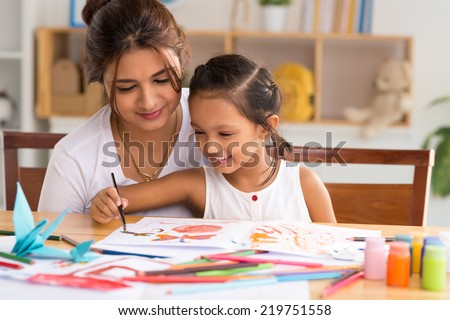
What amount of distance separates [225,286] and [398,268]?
0.82ft

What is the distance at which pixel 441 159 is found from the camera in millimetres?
3441

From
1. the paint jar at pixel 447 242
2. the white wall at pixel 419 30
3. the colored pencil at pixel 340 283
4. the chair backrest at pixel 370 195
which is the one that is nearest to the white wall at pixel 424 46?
the white wall at pixel 419 30

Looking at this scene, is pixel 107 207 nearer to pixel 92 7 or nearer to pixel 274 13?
pixel 92 7

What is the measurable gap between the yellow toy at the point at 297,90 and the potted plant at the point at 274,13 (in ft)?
0.68

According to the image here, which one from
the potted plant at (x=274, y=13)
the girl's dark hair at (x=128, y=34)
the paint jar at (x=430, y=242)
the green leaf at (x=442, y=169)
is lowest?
the green leaf at (x=442, y=169)

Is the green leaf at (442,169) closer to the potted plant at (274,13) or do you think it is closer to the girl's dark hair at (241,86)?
the potted plant at (274,13)

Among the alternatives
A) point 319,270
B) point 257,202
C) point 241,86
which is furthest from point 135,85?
point 319,270

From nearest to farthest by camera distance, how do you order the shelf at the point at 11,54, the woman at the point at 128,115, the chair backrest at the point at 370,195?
the woman at the point at 128,115 < the chair backrest at the point at 370,195 < the shelf at the point at 11,54

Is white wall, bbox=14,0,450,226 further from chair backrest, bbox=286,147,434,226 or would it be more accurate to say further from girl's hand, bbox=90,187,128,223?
girl's hand, bbox=90,187,128,223

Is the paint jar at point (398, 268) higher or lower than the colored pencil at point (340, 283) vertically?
higher

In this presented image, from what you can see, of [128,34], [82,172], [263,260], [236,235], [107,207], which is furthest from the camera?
[82,172]

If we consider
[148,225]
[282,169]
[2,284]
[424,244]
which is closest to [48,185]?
[148,225]

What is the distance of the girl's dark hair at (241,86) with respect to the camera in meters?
1.60

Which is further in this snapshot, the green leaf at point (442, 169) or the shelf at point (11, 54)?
the shelf at point (11, 54)
